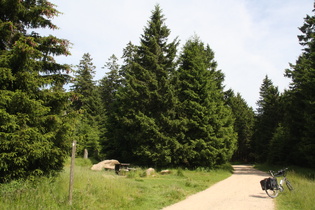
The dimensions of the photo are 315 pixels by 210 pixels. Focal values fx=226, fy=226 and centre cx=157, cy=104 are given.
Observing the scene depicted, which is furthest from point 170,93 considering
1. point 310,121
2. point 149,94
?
point 310,121

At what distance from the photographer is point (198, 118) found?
2227 cm

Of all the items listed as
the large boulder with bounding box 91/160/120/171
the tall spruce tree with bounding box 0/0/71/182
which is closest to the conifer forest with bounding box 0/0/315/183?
the tall spruce tree with bounding box 0/0/71/182

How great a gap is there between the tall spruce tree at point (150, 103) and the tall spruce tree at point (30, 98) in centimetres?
1168

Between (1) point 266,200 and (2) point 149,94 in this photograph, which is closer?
(1) point 266,200

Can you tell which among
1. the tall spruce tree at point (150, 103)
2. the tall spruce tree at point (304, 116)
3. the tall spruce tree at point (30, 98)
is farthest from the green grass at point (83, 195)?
the tall spruce tree at point (304, 116)

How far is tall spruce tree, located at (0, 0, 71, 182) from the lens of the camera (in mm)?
7914

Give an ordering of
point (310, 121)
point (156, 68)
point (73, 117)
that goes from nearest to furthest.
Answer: point (73, 117) → point (310, 121) → point (156, 68)

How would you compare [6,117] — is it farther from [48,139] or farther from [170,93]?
[170,93]

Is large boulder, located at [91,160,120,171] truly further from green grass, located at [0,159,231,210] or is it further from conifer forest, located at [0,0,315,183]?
green grass, located at [0,159,231,210]

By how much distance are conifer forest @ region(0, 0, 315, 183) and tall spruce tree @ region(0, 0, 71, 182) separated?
4 centimetres

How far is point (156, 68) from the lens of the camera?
78.1ft

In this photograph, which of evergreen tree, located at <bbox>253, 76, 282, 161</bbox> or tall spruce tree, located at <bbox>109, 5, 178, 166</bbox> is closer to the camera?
tall spruce tree, located at <bbox>109, 5, 178, 166</bbox>

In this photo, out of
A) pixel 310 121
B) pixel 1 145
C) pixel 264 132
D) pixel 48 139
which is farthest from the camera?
pixel 264 132

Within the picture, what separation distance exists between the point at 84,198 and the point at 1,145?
Result: 3350mm
